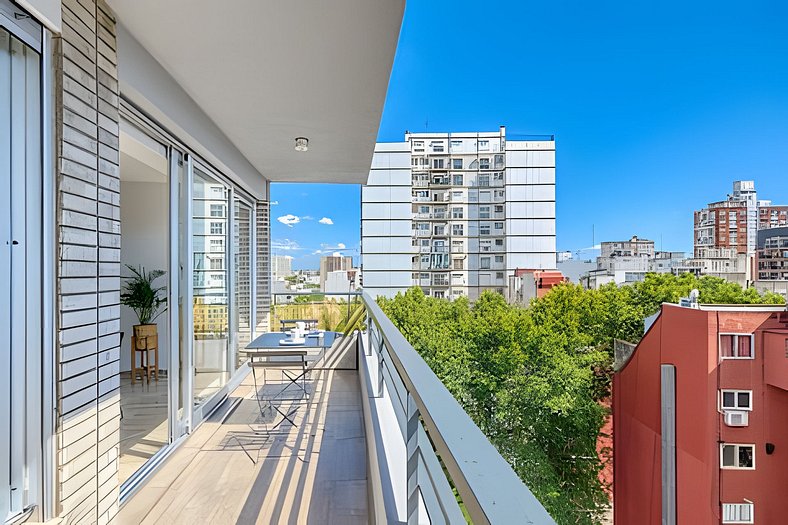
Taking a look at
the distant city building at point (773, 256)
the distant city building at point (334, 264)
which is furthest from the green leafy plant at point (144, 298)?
the distant city building at point (773, 256)

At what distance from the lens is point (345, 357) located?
19.2 feet

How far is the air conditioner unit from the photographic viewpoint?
40.9ft

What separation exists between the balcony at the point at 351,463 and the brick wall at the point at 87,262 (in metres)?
0.66

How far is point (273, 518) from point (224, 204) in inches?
115

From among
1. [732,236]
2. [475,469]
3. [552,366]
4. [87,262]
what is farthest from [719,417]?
[475,469]

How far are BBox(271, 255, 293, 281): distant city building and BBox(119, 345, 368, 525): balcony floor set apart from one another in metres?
3.16

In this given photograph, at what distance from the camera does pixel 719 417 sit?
41.8 feet

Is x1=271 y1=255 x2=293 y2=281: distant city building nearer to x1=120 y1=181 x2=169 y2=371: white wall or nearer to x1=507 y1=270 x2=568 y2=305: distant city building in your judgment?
x1=120 y1=181 x2=169 y2=371: white wall

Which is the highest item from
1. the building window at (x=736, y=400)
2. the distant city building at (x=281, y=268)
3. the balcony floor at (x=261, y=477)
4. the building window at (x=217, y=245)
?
the building window at (x=217, y=245)

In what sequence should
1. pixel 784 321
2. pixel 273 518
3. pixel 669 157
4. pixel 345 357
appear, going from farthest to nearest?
pixel 669 157, pixel 784 321, pixel 345 357, pixel 273 518

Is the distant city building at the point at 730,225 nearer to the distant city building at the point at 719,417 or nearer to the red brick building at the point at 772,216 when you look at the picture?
the red brick building at the point at 772,216

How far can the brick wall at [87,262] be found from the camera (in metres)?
1.62

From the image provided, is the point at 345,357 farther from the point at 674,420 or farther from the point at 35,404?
the point at 674,420

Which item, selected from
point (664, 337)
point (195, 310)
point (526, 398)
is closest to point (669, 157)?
point (664, 337)
